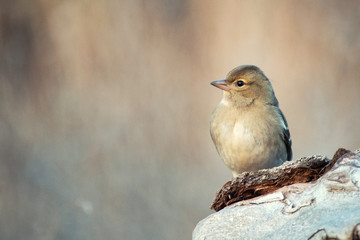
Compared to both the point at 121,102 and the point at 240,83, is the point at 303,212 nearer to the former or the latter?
the point at 240,83

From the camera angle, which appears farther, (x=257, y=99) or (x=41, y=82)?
(x=41, y=82)

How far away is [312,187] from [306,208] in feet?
0.43

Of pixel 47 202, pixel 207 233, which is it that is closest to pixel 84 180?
pixel 47 202

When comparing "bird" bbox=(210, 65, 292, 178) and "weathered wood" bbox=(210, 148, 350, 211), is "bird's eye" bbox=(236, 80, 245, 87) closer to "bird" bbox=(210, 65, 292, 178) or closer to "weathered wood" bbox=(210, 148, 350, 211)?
"bird" bbox=(210, 65, 292, 178)

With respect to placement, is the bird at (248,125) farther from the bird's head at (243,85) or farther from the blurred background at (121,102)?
the blurred background at (121,102)

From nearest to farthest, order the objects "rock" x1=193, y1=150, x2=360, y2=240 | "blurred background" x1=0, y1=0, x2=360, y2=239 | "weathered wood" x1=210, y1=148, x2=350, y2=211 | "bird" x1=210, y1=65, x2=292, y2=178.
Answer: "rock" x1=193, y1=150, x2=360, y2=240
"weathered wood" x1=210, y1=148, x2=350, y2=211
"bird" x1=210, y1=65, x2=292, y2=178
"blurred background" x1=0, y1=0, x2=360, y2=239

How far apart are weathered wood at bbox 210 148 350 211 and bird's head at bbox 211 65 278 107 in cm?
123

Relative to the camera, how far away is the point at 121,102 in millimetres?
4656

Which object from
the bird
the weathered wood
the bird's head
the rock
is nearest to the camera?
the rock

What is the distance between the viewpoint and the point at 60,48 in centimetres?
456

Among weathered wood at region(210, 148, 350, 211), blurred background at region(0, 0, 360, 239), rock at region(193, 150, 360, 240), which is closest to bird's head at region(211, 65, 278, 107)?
blurred background at region(0, 0, 360, 239)

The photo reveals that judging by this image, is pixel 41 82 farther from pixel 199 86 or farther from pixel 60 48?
pixel 199 86

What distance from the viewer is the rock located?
202 centimetres

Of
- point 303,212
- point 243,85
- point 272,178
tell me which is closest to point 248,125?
point 243,85
